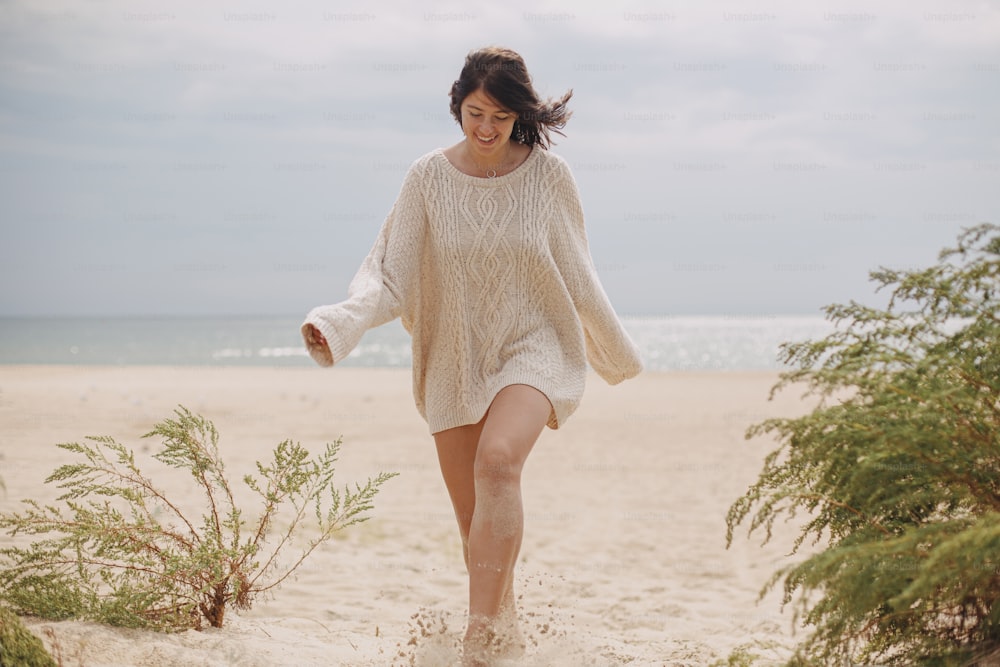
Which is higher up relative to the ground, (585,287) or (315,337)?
(585,287)

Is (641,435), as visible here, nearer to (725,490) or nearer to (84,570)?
(725,490)

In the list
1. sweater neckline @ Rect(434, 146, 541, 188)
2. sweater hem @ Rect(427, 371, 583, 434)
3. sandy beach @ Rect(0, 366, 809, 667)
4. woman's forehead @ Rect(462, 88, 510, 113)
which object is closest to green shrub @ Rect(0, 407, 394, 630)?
sandy beach @ Rect(0, 366, 809, 667)

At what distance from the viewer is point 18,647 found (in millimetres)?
2617

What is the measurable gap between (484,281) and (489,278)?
0.08 feet

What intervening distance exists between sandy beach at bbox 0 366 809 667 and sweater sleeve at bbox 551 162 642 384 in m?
1.09

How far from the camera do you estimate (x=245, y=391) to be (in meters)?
18.8

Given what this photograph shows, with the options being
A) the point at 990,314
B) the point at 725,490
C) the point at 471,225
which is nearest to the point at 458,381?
the point at 471,225

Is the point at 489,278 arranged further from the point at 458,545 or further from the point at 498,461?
the point at 458,545

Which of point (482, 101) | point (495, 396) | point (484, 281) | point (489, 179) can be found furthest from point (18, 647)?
point (482, 101)

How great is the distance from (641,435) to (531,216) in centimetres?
978

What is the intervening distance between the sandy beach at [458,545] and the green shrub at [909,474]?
1.30 meters

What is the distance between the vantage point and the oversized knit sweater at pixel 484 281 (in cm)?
358

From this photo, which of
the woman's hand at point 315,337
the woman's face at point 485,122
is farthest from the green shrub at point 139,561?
the woman's face at point 485,122

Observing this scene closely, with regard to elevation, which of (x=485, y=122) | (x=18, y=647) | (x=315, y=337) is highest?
(x=485, y=122)
